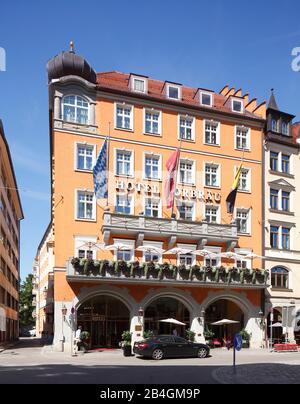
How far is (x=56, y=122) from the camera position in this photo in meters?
38.2

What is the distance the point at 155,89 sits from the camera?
1740 inches

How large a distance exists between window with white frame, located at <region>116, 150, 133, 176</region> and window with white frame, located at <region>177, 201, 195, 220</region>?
15.6 ft

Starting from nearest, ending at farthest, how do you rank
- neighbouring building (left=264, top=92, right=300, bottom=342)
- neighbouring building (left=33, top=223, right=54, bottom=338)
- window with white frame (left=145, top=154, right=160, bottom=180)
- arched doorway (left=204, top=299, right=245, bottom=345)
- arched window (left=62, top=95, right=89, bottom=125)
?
arched window (left=62, top=95, right=89, bottom=125), window with white frame (left=145, top=154, right=160, bottom=180), arched doorway (left=204, top=299, right=245, bottom=345), neighbouring building (left=264, top=92, right=300, bottom=342), neighbouring building (left=33, top=223, right=54, bottom=338)

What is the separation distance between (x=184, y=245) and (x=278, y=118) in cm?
1558

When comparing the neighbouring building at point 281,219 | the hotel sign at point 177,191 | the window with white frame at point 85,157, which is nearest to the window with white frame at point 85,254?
the hotel sign at point 177,191

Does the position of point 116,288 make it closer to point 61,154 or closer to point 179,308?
point 179,308

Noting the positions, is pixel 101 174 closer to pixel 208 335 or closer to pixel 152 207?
pixel 152 207

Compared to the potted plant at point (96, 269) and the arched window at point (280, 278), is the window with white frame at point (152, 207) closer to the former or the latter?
the potted plant at point (96, 269)

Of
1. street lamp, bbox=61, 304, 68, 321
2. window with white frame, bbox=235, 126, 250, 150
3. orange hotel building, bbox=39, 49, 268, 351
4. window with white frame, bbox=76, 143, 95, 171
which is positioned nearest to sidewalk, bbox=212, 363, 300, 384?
orange hotel building, bbox=39, 49, 268, 351

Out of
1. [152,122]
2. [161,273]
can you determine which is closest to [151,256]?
[161,273]

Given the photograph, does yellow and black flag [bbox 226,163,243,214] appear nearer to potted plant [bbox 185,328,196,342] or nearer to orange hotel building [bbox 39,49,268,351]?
orange hotel building [bbox 39,49,268,351]

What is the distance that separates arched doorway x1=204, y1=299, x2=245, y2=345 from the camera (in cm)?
4247
